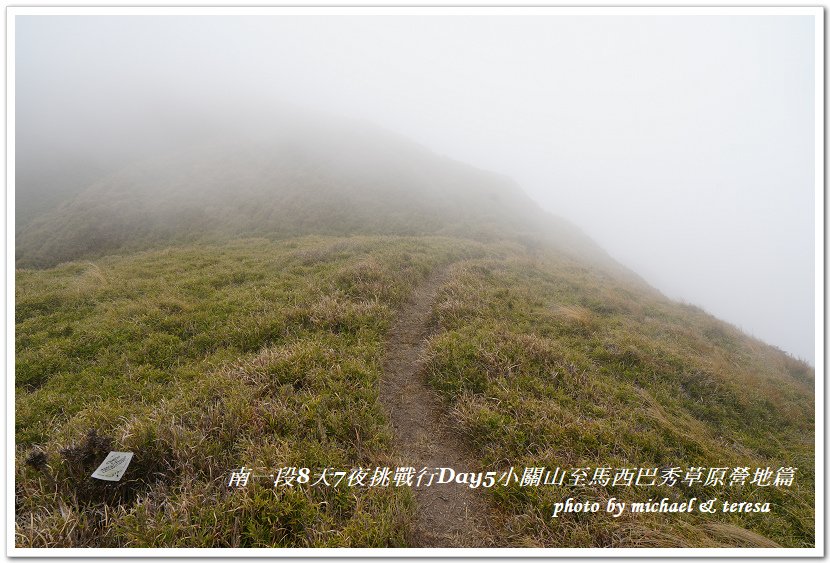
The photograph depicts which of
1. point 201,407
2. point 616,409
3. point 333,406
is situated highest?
point 616,409

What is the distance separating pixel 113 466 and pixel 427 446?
4.44m

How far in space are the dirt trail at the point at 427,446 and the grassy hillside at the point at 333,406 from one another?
281mm

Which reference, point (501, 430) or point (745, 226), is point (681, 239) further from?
point (501, 430)

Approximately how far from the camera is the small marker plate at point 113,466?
3906mm

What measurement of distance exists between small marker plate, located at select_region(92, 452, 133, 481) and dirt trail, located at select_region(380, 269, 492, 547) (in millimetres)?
3745

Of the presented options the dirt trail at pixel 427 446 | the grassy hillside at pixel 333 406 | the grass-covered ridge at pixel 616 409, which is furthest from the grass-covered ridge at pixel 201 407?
the grass-covered ridge at pixel 616 409

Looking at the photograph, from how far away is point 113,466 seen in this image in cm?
412

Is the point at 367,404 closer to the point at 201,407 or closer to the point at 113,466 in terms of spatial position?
the point at 201,407

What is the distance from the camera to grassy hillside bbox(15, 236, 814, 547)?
3982 millimetres

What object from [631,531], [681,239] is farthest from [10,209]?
[681,239]

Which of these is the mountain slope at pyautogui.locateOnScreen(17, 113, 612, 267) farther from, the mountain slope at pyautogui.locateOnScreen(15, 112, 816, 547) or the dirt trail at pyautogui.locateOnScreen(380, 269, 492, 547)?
the dirt trail at pyautogui.locateOnScreen(380, 269, 492, 547)

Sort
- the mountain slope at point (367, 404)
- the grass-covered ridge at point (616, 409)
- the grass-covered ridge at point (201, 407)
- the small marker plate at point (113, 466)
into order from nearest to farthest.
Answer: the grass-covered ridge at point (201, 407), the small marker plate at point (113, 466), the mountain slope at point (367, 404), the grass-covered ridge at point (616, 409)

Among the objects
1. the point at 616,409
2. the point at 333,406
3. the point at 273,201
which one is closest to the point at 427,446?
the point at 333,406

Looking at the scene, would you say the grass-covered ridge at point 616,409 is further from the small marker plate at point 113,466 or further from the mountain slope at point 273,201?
the mountain slope at point 273,201
